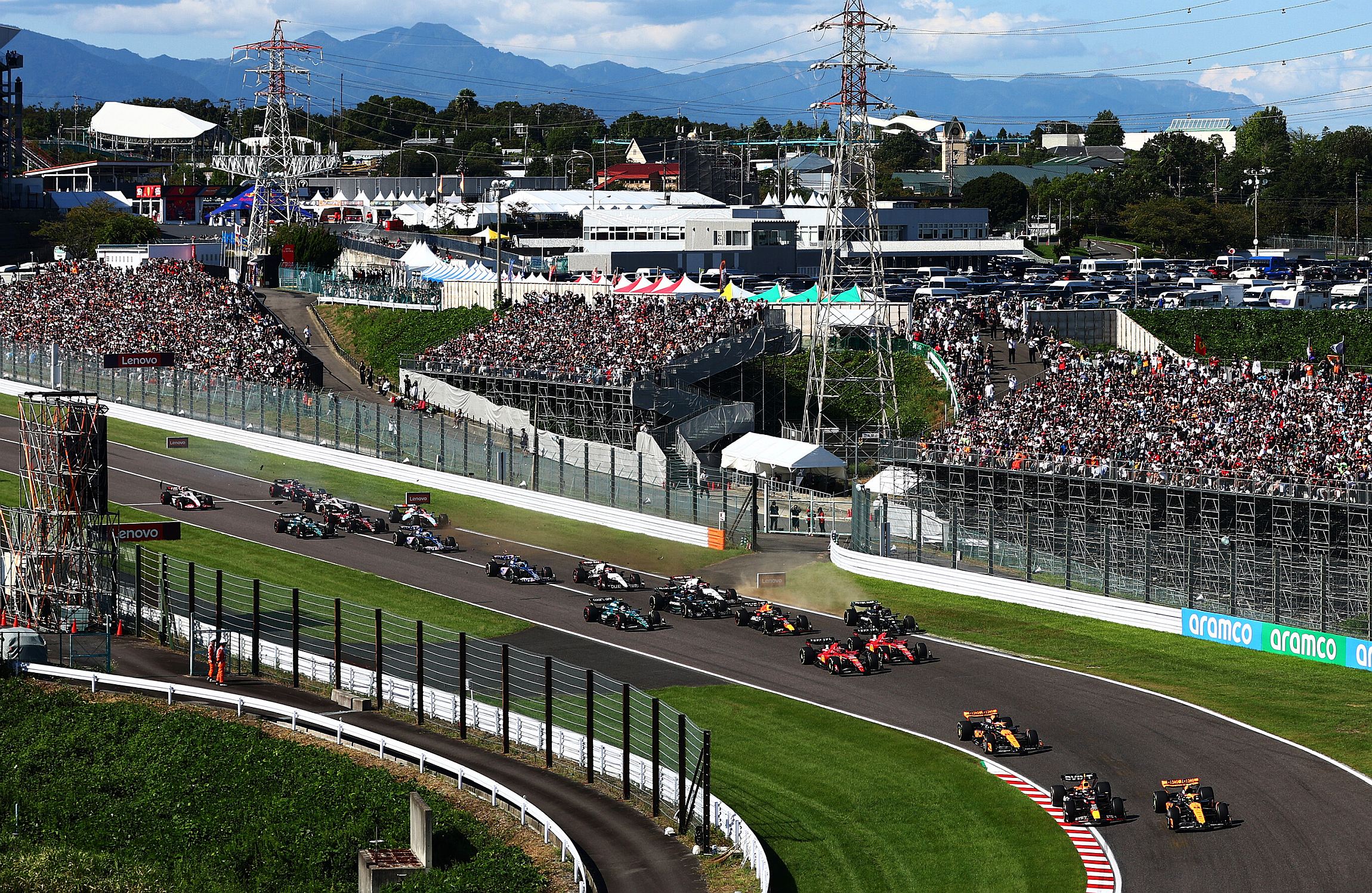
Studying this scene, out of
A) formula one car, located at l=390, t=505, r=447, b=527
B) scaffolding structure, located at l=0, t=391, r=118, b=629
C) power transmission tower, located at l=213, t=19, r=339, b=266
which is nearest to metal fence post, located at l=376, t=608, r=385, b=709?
scaffolding structure, located at l=0, t=391, r=118, b=629

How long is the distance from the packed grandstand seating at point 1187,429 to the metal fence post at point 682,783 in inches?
1154

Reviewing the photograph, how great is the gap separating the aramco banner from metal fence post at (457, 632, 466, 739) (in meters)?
19.9

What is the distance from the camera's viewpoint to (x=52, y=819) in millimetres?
29438

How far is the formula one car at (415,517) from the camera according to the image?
5684 centimetres

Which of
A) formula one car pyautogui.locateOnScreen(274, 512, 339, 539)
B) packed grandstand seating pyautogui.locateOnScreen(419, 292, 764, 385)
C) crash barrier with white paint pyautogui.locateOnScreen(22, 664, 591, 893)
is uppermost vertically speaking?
packed grandstand seating pyautogui.locateOnScreen(419, 292, 764, 385)

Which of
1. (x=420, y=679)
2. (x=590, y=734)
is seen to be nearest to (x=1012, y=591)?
(x=420, y=679)

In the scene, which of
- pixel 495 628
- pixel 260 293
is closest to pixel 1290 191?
pixel 260 293

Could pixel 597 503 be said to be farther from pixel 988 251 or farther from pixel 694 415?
pixel 988 251

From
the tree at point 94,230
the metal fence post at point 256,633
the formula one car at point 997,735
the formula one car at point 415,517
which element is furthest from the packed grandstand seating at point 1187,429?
the tree at point 94,230

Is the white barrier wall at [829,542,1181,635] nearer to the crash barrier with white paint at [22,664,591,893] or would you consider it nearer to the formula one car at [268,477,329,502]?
the formula one car at [268,477,329,502]

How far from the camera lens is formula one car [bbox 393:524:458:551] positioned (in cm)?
5416

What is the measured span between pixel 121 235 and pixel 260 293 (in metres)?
22.5

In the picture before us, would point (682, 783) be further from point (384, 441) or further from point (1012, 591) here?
point (384, 441)

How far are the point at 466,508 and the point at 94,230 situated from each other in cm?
6849
